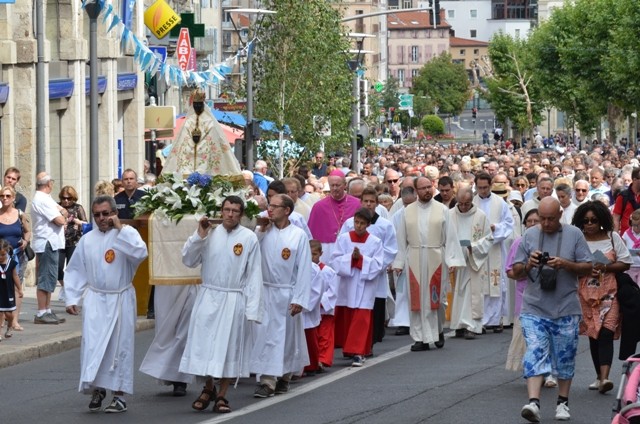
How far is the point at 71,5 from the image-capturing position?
33.1 m

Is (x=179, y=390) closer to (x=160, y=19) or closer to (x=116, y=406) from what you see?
(x=116, y=406)

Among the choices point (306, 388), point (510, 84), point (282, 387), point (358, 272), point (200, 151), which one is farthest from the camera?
point (510, 84)

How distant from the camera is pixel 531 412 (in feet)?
41.3

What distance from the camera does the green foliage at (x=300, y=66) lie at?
40094 mm

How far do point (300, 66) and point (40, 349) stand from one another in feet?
74.9

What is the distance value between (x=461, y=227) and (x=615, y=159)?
29.0 m

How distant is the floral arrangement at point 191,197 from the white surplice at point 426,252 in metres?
4.32

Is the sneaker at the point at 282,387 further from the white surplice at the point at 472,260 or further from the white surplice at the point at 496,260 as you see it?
the white surplice at the point at 496,260

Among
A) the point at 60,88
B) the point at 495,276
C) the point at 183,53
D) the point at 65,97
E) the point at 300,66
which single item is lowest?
the point at 495,276

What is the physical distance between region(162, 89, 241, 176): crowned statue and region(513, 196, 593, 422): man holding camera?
3.47 metres

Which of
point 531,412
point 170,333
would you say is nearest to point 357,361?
point 170,333

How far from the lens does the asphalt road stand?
13328 mm

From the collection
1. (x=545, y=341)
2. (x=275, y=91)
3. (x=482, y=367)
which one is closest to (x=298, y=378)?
(x=482, y=367)

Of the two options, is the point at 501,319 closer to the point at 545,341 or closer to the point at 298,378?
the point at 298,378
